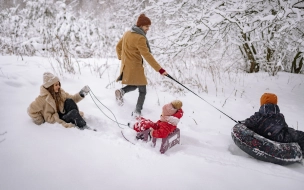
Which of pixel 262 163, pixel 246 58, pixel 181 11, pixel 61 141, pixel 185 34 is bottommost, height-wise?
pixel 262 163

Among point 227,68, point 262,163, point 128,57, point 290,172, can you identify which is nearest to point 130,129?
point 128,57

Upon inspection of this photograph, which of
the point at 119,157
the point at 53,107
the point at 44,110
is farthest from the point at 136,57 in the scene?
the point at 119,157

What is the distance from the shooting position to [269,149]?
2322mm

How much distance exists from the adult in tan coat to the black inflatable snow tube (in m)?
1.45

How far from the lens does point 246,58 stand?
260 inches

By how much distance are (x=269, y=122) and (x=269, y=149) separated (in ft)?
1.26

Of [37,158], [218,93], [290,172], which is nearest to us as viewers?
[37,158]

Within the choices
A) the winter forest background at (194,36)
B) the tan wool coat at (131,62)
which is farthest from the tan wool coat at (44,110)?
the winter forest background at (194,36)

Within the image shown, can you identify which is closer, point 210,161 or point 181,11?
point 210,161

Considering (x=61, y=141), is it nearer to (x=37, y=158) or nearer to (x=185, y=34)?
(x=37, y=158)

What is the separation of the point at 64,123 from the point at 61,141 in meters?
0.43

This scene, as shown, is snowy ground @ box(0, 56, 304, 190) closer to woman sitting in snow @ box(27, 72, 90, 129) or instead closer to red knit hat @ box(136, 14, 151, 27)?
woman sitting in snow @ box(27, 72, 90, 129)

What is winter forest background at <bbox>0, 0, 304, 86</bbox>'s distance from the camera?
402 cm

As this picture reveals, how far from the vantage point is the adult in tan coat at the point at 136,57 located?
10.2 ft
